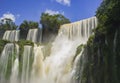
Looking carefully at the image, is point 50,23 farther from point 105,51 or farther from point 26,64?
point 105,51

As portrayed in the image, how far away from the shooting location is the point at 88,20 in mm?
31328

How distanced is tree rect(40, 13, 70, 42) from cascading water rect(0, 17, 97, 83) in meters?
2.99

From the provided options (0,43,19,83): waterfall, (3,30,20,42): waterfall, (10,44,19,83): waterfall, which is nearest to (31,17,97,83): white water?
(10,44,19,83): waterfall

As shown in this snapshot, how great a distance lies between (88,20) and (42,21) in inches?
269

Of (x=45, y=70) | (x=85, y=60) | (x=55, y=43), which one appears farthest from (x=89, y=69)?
(x=55, y=43)

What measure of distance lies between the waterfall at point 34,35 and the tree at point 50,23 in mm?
672

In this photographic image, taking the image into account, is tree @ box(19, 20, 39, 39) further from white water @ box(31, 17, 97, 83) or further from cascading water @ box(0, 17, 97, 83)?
cascading water @ box(0, 17, 97, 83)

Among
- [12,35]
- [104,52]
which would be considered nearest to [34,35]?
[12,35]

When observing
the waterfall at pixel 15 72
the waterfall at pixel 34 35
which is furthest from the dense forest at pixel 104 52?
the waterfall at pixel 34 35

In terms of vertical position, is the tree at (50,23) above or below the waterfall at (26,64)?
above

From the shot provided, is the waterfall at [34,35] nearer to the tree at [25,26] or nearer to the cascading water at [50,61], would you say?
the tree at [25,26]

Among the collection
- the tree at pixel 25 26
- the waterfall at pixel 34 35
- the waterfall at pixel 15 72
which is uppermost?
the tree at pixel 25 26

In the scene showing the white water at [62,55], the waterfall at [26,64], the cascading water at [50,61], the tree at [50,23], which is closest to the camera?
the white water at [62,55]

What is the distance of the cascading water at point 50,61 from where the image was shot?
26.5 metres
